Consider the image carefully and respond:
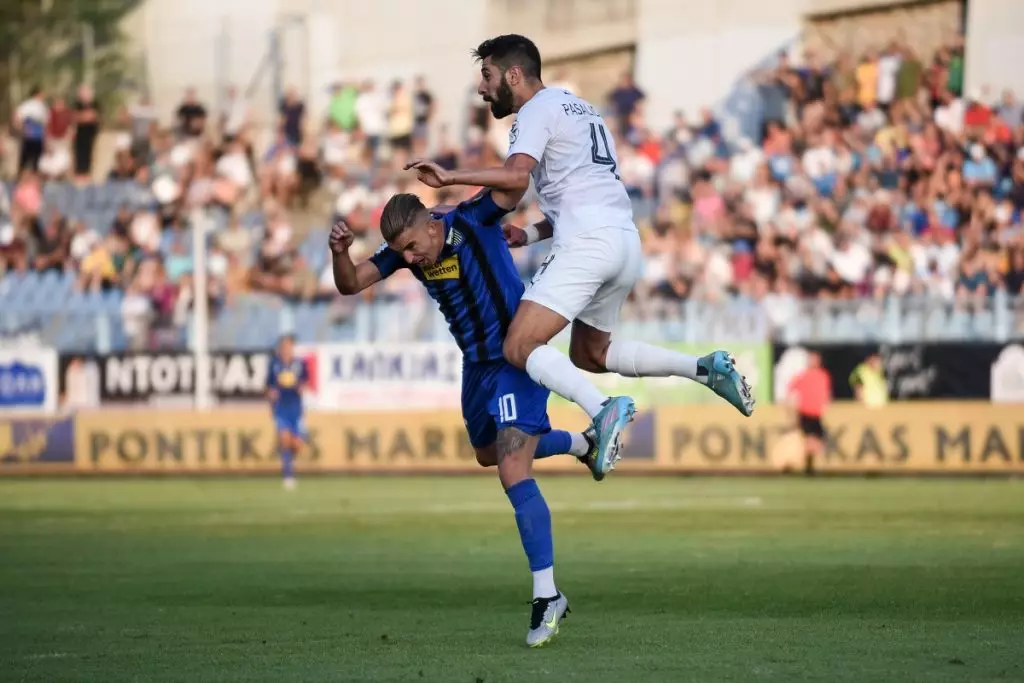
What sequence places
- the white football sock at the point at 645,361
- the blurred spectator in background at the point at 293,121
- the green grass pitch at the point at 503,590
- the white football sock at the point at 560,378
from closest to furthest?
the green grass pitch at the point at 503,590, the white football sock at the point at 560,378, the white football sock at the point at 645,361, the blurred spectator in background at the point at 293,121

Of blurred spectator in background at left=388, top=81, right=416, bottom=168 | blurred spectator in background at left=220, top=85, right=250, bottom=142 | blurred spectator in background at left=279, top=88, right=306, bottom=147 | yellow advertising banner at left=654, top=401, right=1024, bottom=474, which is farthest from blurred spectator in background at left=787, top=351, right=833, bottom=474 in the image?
blurred spectator in background at left=220, top=85, right=250, bottom=142

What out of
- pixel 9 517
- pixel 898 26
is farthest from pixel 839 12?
pixel 9 517

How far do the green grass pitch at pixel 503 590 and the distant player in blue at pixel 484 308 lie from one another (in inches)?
30.3

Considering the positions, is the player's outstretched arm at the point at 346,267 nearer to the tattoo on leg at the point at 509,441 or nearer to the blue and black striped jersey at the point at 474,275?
the blue and black striped jersey at the point at 474,275

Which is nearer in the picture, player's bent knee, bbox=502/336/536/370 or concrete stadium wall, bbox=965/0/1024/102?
player's bent knee, bbox=502/336/536/370

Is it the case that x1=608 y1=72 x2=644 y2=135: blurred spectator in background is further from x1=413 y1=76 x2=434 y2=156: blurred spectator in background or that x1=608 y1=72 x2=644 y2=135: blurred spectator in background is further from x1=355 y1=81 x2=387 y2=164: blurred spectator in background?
x1=355 y1=81 x2=387 y2=164: blurred spectator in background

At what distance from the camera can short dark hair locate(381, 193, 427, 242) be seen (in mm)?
8523

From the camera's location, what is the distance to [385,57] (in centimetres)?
3406

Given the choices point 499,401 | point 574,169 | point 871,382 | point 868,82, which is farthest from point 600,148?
point 868,82

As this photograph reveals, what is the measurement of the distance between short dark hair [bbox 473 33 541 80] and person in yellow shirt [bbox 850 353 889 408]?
16580 millimetres

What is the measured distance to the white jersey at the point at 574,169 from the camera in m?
8.69

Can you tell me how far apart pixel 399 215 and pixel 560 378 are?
3.61 feet

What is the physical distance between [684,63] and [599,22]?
2.52 meters

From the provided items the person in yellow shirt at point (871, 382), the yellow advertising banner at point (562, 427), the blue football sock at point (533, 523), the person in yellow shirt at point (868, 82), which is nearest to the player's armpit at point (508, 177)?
the blue football sock at point (533, 523)
